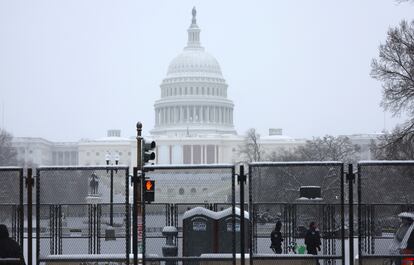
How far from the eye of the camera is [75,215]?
105 feet

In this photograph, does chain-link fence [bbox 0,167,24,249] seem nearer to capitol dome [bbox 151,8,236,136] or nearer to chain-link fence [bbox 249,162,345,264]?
chain-link fence [bbox 249,162,345,264]

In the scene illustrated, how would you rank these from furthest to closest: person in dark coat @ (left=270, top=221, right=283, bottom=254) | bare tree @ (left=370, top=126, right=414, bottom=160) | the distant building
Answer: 1. the distant building
2. bare tree @ (left=370, top=126, right=414, bottom=160)
3. person in dark coat @ (left=270, top=221, right=283, bottom=254)

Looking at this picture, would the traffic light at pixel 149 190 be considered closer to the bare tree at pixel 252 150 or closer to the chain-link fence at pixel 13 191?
the chain-link fence at pixel 13 191

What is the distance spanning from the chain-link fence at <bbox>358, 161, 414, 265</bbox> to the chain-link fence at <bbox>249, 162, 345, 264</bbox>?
48 cm

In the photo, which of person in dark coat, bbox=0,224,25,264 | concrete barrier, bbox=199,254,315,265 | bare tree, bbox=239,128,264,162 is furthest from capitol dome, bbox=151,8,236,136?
person in dark coat, bbox=0,224,25,264

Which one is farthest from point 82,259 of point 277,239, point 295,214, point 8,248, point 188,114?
point 188,114

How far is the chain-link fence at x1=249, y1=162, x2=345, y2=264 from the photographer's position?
53.1 ft

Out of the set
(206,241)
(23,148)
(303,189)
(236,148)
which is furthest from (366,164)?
(23,148)

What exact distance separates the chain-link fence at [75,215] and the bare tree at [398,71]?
11.8m

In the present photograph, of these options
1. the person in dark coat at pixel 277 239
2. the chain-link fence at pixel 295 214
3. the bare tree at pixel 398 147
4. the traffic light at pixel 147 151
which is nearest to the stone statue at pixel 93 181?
the traffic light at pixel 147 151

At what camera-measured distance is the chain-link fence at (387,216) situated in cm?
1614

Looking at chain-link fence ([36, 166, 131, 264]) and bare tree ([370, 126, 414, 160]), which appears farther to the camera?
bare tree ([370, 126, 414, 160])

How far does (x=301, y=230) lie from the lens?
23625 millimetres

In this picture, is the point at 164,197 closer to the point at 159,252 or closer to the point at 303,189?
the point at 159,252
